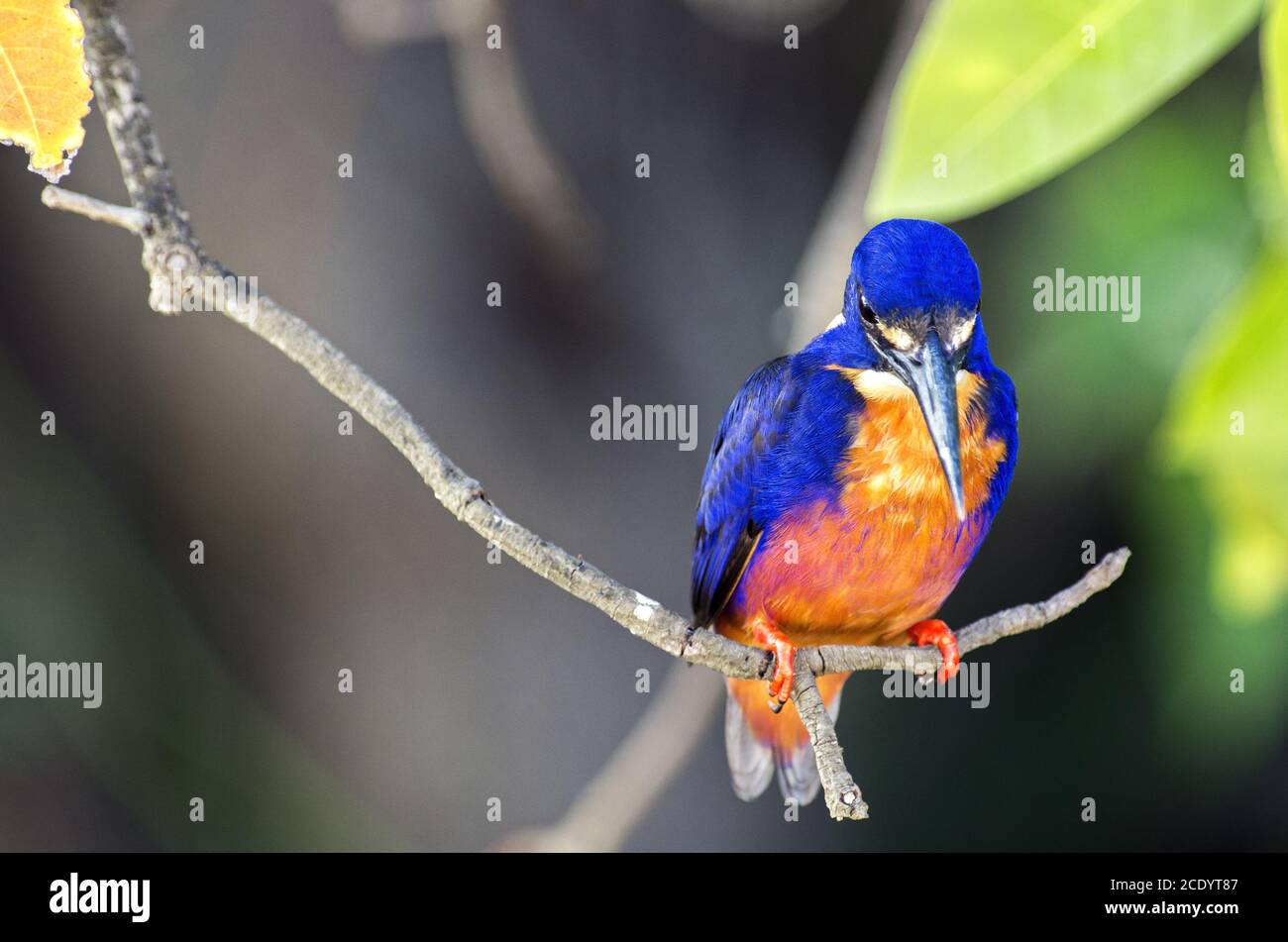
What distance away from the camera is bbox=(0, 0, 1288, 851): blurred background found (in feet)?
10.2

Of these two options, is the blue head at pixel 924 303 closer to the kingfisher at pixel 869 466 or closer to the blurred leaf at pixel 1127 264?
the kingfisher at pixel 869 466

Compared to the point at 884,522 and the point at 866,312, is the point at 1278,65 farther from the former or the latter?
the point at 884,522

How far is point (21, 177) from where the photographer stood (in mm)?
3285

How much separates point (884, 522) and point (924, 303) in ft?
1.27

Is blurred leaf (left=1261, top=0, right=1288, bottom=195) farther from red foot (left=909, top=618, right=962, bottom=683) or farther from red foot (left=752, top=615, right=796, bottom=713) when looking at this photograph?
red foot (left=909, top=618, right=962, bottom=683)

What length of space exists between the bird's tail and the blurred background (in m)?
0.49

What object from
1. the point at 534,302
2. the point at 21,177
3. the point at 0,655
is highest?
the point at 21,177

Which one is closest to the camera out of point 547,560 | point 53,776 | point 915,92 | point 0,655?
point 547,560

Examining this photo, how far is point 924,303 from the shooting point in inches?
57.6

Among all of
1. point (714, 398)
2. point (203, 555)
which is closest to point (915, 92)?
point (714, 398)

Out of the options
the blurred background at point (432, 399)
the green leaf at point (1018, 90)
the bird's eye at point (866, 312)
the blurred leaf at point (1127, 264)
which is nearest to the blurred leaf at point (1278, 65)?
the green leaf at point (1018, 90)

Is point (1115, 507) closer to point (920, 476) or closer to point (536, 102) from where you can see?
point (536, 102)

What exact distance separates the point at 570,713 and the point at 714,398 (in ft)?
2.80

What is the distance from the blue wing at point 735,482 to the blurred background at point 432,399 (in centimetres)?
93
